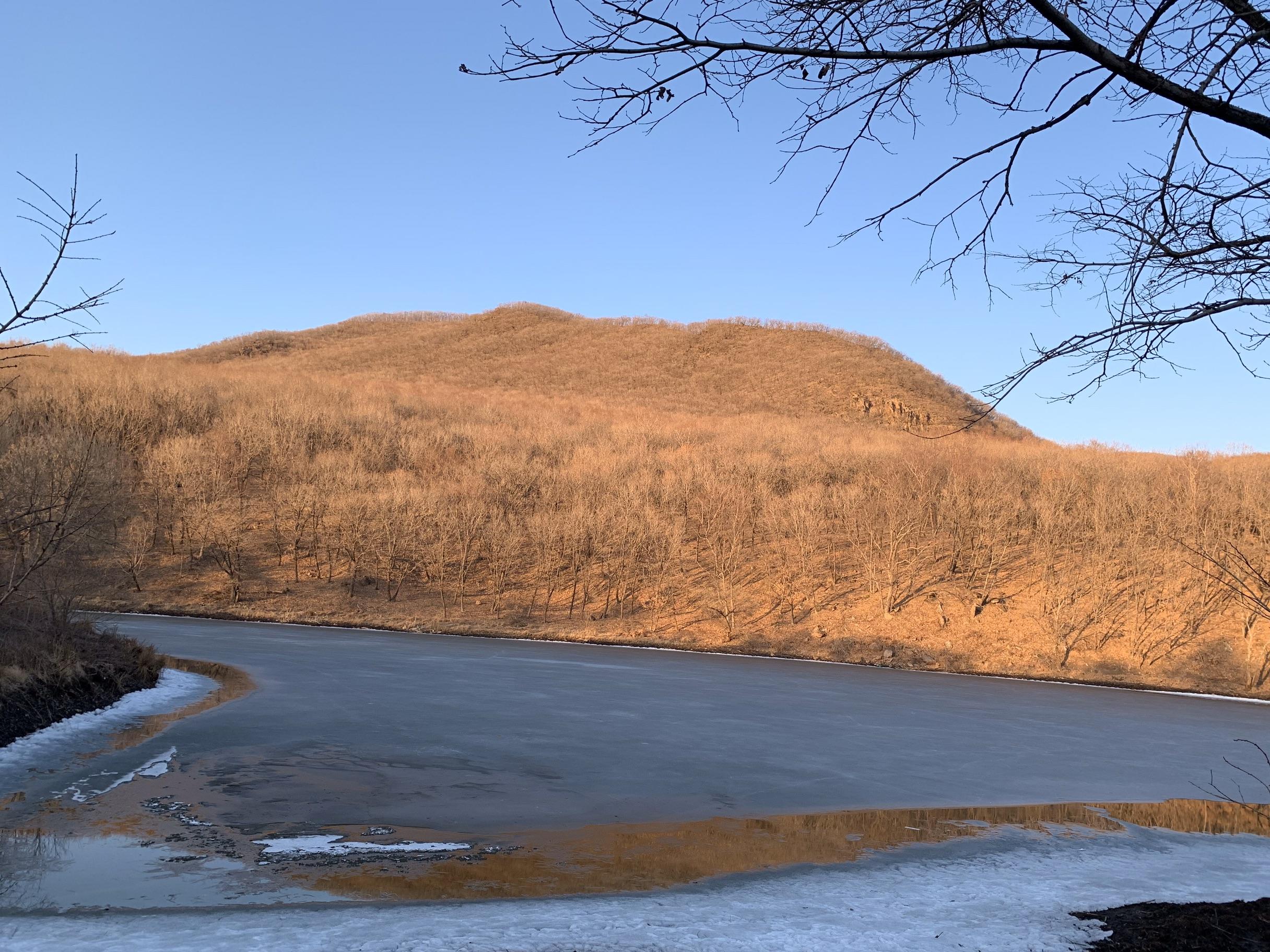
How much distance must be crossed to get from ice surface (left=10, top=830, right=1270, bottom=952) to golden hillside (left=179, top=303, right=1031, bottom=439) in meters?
58.1

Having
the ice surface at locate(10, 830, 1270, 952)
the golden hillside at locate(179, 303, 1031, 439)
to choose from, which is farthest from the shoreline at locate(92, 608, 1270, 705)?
the golden hillside at locate(179, 303, 1031, 439)

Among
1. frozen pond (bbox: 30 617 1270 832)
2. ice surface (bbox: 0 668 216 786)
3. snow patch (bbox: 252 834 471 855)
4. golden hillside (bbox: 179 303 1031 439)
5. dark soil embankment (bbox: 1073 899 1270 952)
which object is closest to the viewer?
dark soil embankment (bbox: 1073 899 1270 952)

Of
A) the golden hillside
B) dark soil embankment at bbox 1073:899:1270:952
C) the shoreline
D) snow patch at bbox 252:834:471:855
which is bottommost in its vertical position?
the shoreline

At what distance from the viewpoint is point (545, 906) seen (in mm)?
6617

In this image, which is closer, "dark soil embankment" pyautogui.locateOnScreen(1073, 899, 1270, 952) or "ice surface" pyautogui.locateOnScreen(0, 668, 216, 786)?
"dark soil embankment" pyautogui.locateOnScreen(1073, 899, 1270, 952)

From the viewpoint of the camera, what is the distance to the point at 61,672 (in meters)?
13.6

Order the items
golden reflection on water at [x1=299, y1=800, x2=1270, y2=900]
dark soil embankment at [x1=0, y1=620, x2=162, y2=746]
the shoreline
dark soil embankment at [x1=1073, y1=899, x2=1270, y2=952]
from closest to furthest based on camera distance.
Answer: dark soil embankment at [x1=1073, y1=899, x2=1270, y2=952] → golden reflection on water at [x1=299, y1=800, x2=1270, y2=900] → dark soil embankment at [x1=0, y1=620, x2=162, y2=746] → the shoreline

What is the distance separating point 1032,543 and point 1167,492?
5.41 metres

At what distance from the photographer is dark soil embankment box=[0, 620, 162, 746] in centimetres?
1217

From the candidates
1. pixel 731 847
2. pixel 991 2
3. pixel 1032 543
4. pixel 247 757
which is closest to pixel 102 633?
pixel 247 757

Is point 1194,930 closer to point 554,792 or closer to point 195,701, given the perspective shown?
point 554,792

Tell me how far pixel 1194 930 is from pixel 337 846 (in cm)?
616

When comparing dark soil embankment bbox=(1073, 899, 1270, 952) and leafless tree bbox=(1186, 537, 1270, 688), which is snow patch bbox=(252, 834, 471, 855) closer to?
dark soil embankment bbox=(1073, 899, 1270, 952)

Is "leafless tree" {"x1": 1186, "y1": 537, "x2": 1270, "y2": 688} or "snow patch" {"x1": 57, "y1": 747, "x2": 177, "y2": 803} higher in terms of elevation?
"leafless tree" {"x1": 1186, "y1": 537, "x2": 1270, "y2": 688}
